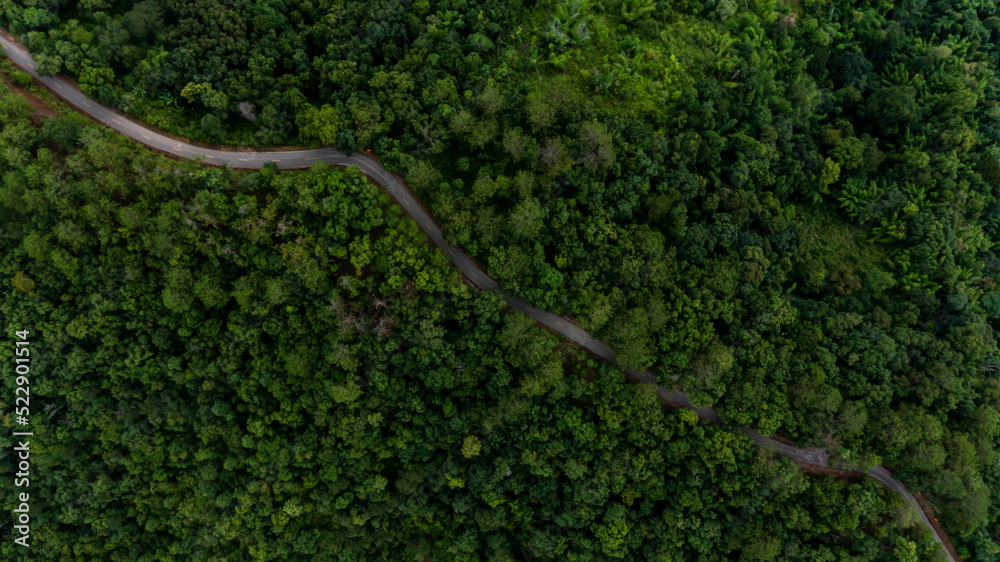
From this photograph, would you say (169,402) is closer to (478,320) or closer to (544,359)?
(478,320)

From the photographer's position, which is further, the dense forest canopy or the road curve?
the road curve

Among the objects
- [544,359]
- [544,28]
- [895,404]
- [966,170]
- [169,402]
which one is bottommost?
[169,402]

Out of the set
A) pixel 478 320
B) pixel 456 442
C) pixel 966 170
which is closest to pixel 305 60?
pixel 478 320

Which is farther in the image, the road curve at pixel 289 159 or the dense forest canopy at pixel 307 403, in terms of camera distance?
the road curve at pixel 289 159

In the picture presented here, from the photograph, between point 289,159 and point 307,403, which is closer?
point 289,159

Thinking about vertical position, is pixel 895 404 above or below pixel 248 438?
above

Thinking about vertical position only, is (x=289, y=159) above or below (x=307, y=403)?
above

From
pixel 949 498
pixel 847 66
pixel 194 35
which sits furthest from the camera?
pixel 847 66

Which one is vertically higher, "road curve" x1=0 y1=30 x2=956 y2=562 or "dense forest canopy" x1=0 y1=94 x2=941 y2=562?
"road curve" x1=0 y1=30 x2=956 y2=562
